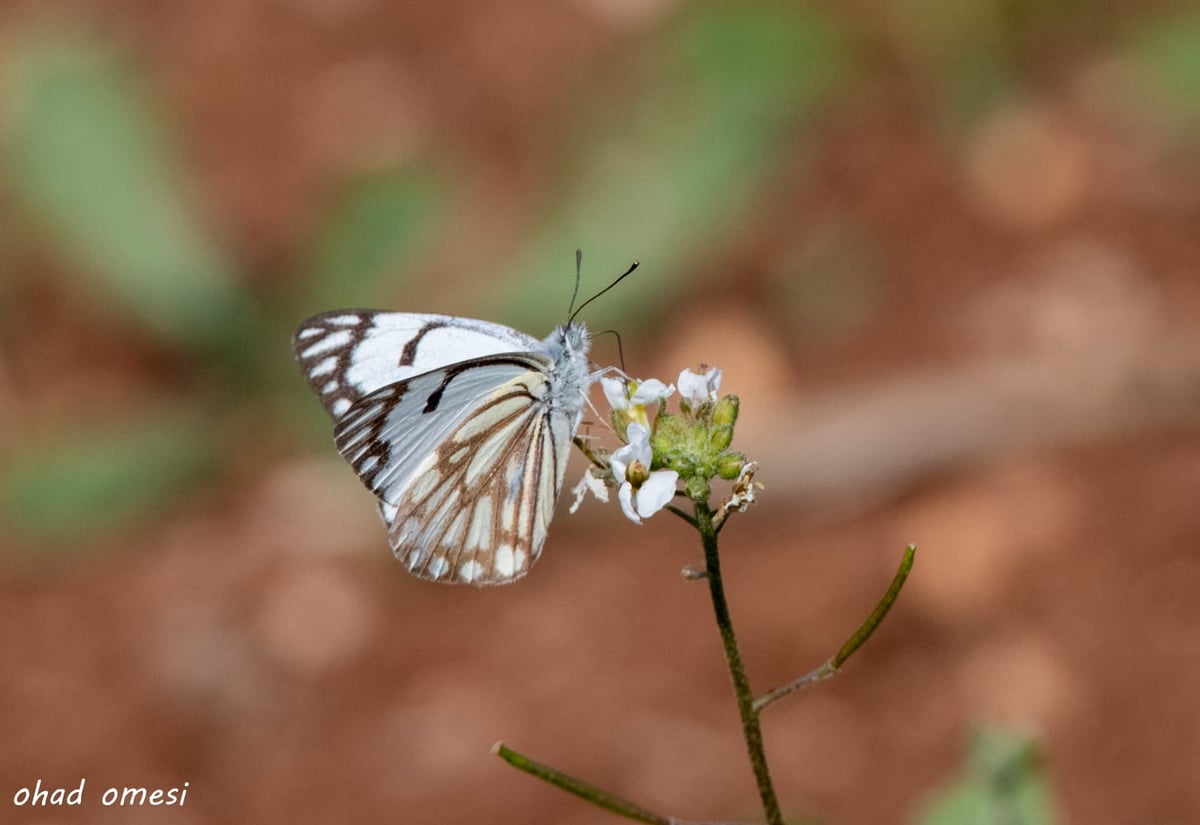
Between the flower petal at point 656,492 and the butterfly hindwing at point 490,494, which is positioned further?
the butterfly hindwing at point 490,494

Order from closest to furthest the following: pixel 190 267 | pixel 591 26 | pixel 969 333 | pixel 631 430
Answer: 1. pixel 631 430
2. pixel 969 333
3. pixel 190 267
4. pixel 591 26

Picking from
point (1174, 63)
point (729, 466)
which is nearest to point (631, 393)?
point (729, 466)

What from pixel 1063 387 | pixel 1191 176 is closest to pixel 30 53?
pixel 1063 387

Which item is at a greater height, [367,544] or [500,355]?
[367,544]

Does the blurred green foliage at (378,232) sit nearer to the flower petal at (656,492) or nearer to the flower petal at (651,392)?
the flower petal at (651,392)

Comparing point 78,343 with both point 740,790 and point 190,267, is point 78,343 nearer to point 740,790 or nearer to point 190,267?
point 190,267

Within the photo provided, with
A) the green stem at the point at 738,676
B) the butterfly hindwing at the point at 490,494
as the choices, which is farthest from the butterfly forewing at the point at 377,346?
the green stem at the point at 738,676

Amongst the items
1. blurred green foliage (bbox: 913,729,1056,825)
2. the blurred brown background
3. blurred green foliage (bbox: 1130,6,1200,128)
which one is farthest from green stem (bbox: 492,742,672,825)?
blurred green foliage (bbox: 1130,6,1200,128)

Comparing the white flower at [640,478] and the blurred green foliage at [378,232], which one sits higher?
the blurred green foliage at [378,232]
